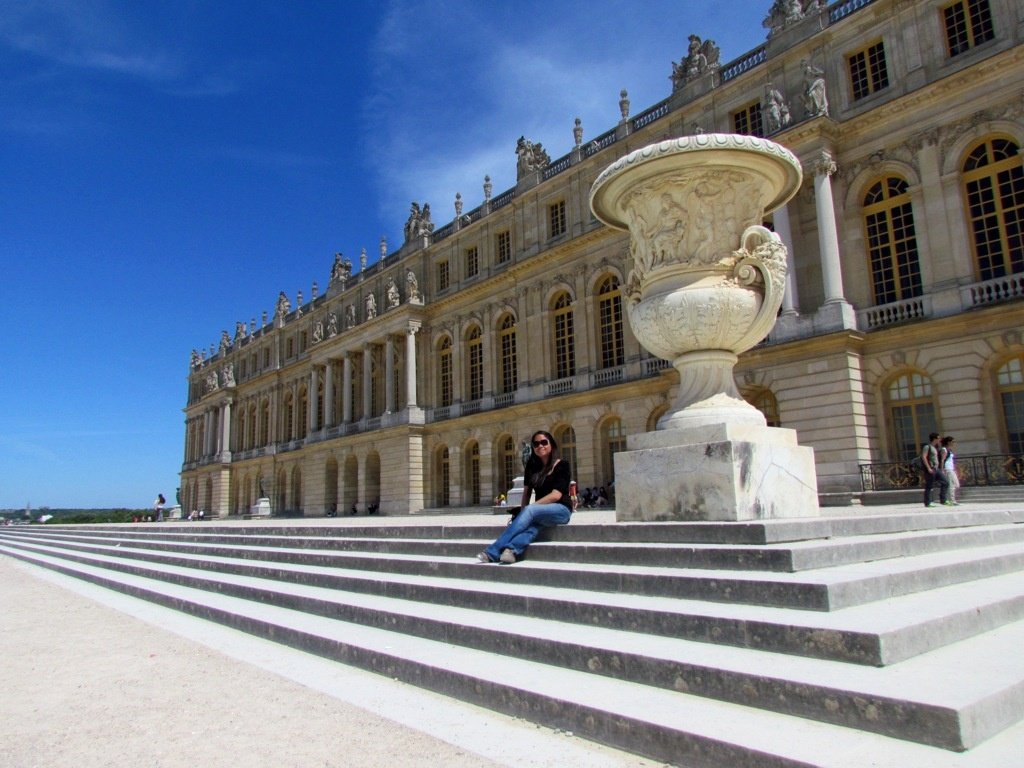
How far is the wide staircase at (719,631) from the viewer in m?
2.91

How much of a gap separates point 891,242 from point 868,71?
5424 mm

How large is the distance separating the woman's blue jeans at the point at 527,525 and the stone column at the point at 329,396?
133 ft

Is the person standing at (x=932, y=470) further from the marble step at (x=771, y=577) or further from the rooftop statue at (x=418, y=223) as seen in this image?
the rooftop statue at (x=418, y=223)

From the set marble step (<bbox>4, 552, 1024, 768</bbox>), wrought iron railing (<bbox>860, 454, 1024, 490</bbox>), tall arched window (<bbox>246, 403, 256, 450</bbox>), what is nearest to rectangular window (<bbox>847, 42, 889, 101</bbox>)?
wrought iron railing (<bbox>860, 454, 1024, 490</bbox>)

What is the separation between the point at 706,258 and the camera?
7016mm

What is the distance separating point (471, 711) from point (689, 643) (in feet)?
4.41

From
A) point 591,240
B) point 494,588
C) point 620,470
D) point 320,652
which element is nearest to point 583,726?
point 494,588

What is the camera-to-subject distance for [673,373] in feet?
78.9

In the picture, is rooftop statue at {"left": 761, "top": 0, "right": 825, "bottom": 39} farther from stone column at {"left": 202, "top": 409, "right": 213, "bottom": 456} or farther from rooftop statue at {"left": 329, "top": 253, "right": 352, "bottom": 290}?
stone column at {"left": 202, "top": 409, "right": 213, "bottom": 456}

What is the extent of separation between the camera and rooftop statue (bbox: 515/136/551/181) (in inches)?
1286

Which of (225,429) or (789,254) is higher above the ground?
(789,254)

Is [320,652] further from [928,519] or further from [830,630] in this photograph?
[928,519]

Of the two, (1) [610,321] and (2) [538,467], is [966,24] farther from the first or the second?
(2) [538,467]

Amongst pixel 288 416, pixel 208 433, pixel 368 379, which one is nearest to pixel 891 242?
pixel 368 379
